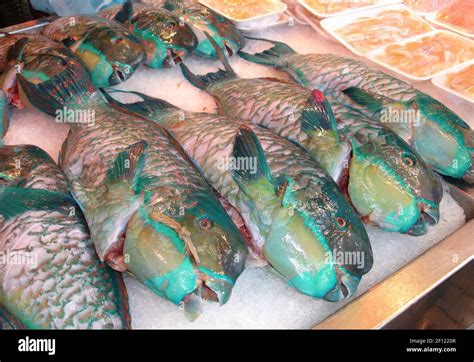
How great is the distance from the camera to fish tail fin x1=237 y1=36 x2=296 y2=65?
263cm

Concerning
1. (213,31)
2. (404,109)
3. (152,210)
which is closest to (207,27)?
(213,31)

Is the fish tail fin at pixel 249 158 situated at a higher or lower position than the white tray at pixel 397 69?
higher

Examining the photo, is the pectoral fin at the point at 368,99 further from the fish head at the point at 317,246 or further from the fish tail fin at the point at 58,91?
the fish tail fin at the point at 58,91

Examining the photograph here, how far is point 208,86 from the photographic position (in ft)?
7.63

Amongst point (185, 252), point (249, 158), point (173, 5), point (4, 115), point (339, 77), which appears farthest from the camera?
point (173, 5)

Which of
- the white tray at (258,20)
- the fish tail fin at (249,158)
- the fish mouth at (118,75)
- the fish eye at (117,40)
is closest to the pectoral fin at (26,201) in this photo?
the fish tail fin at (249,158)

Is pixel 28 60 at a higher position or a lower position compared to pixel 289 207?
higher

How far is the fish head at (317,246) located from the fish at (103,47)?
3.57 ft

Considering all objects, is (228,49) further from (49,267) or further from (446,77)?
(49,267)

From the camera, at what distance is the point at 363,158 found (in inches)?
70.1

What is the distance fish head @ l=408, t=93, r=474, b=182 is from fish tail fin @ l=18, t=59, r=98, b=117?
1.37 meters

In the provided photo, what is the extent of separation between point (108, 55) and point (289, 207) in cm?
121

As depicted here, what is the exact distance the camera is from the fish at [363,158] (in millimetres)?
1714

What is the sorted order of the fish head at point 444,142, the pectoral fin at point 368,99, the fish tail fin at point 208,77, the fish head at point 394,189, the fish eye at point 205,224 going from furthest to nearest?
the fish tail fin at point 208,77, the pectoral fin at point 368,99, the fish head at point 444,142, the fish head at point 394,189, the fish eye at point 205,224
